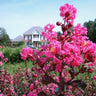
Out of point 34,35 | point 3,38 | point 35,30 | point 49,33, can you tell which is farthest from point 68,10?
point 34,35

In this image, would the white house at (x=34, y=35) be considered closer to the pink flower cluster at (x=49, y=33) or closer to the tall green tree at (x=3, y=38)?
the tall green tree at (x=3, y=38)

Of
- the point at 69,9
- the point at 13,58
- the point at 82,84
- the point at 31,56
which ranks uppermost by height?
the point at 69,9

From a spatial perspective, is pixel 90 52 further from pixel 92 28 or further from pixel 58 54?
pixel 92 28

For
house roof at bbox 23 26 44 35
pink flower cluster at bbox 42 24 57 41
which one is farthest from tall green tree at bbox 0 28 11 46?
pink flower cluster at bbox 42 24 57 41

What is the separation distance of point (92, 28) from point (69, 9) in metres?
29.9

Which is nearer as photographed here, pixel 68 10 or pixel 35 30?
pixel 68 10

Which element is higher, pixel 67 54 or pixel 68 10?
pixel 68 10

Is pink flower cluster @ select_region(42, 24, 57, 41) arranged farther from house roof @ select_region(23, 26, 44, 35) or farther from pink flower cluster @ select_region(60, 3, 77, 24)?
house roof @ select_region(23, 26, 44, 35)

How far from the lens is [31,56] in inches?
45.6

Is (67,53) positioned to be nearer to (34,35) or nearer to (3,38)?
(3,38)

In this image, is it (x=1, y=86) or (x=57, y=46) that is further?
(x=1, y=86)

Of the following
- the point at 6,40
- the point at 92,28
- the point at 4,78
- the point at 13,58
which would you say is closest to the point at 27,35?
the point at 6,40

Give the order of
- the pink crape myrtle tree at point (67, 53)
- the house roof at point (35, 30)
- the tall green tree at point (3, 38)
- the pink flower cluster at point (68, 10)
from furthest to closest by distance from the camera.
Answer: the house roof at point (35, 30), the tall green tree at point (3, 38), the pink flower cluster at point (68, 10), the pink crape myrtle tree at point (67, 53)

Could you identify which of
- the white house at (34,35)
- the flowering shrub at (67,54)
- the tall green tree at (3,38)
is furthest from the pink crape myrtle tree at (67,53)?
the white house at (34,35)
